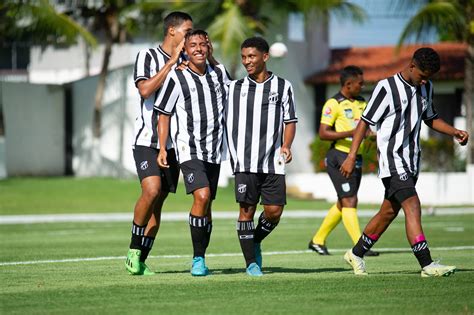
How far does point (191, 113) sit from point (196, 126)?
13 cm

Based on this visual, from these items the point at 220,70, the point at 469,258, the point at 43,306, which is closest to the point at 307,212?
the point at 469,258

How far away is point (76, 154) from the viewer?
1481 inches

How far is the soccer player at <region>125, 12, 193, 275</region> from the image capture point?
1022 centimetres

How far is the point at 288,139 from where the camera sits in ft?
34.0

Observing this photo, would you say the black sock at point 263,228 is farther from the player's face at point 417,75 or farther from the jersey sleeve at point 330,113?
the jersey sleeve at point 330,113

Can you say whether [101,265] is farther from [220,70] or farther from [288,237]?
[288,237]

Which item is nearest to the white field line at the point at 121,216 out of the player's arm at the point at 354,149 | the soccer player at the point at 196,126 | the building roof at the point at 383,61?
the building roof at the point at 383,61

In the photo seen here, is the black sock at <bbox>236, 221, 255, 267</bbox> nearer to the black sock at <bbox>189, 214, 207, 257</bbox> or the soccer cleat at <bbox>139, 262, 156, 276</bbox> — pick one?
the black sock at <bbox>189, 214, 207, 257</bbox>

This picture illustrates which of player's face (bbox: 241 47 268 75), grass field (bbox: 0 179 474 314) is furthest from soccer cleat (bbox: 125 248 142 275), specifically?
player's face (bbox: 241 47 268 75)

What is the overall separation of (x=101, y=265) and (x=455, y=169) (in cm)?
1950

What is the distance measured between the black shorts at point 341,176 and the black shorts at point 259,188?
3.18m

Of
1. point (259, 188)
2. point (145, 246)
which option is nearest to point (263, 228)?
point (259, 188)

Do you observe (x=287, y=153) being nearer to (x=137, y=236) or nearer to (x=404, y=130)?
(x=404, y=130)

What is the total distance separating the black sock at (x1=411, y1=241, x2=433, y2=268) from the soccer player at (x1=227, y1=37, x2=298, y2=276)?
133cm
